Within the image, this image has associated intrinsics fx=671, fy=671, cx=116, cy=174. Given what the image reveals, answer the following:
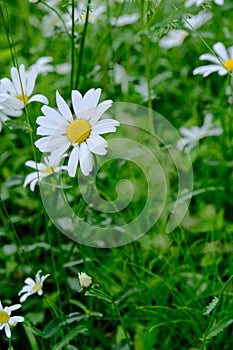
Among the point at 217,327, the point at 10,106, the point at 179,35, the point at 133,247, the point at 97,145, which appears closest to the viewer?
the point at 97,145

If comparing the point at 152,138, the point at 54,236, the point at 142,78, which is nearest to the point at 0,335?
the point at 54,236

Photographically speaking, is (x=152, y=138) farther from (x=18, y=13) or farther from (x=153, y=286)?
(x=18, y=13)

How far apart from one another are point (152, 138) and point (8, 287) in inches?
17.0

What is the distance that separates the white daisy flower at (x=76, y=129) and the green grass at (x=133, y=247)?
47mm

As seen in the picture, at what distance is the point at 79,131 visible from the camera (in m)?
0.95

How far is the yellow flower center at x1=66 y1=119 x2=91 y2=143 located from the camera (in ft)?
3.11

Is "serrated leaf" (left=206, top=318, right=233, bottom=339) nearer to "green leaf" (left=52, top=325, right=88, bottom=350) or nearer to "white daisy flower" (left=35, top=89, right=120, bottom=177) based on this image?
"green leaf" (left=52, top=325, right=88, bottom=350)

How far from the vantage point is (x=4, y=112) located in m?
1.18

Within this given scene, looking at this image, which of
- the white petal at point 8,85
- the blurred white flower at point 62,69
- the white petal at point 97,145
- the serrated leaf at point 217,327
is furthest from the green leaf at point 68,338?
the blurred white flower at point 62,69

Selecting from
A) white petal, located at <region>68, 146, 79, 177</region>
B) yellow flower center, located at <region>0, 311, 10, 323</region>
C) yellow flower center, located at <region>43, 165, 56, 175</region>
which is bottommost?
yellow flower center, located at <region>0, 311, 10, 323</region>

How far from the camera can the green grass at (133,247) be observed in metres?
1.13

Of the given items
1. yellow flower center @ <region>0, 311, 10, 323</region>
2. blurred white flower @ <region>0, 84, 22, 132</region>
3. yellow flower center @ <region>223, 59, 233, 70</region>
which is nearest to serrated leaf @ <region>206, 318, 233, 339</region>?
yellow flower center @ <region>0, 311, 10, 323</region>

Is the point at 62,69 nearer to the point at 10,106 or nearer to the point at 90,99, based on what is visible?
the point at 10,106

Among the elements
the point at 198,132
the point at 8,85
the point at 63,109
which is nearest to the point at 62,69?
the point at 198,132
